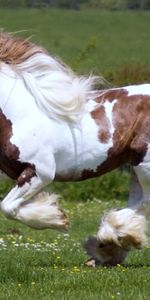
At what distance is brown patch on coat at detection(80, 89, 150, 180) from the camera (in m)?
8.77

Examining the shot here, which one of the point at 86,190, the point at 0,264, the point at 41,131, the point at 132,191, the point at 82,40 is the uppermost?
the point at 41,131

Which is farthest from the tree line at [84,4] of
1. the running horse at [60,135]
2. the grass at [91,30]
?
the running horse at [60,135]

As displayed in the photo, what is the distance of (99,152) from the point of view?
8.73 m

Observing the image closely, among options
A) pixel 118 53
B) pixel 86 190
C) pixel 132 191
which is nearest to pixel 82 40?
pixel 118 53

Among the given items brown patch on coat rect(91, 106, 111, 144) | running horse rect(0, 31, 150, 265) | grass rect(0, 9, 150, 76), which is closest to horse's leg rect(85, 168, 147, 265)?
running horse rect(0, 31, 150, 265)

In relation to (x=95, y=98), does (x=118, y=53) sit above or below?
below

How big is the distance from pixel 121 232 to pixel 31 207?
0.80 meters

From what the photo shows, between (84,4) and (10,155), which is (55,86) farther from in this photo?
(84,4)

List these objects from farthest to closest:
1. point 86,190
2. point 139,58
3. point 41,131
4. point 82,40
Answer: point 82,40 < point 139,58 < point 86,190 < point 41,131

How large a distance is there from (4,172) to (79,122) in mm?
764

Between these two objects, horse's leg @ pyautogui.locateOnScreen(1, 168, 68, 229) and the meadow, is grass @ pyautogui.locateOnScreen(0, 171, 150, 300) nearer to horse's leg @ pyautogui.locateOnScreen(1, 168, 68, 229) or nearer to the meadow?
the meadow

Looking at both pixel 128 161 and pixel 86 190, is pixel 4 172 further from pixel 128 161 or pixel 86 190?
Answer: pixel 86 190

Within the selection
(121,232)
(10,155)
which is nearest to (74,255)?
(121,232)

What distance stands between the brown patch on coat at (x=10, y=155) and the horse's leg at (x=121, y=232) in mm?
829
